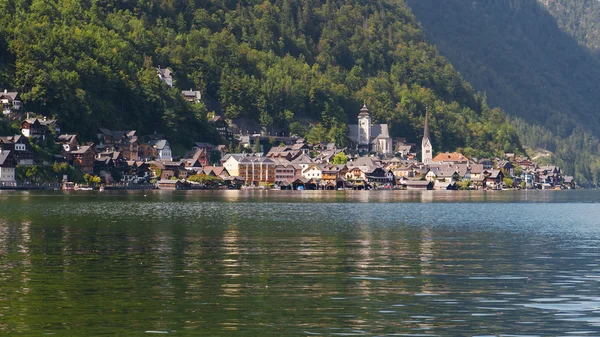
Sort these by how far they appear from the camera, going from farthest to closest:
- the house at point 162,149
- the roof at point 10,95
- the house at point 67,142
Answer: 1. the house at point 162,149
2. the roof at point 10,95
3. the house at point 67,142

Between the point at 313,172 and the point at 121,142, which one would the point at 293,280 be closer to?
the point at 121,142

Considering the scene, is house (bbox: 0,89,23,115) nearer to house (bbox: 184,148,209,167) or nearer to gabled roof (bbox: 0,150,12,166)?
gabled roof (bbox: 0,150,12,166)

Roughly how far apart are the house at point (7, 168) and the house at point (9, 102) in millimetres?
21244

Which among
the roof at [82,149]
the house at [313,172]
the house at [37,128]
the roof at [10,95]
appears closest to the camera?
the house at [37,128]

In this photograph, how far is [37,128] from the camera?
15275cm

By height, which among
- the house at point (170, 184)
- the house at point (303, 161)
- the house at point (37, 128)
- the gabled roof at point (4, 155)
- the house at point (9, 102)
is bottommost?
the house at point (170, 184)

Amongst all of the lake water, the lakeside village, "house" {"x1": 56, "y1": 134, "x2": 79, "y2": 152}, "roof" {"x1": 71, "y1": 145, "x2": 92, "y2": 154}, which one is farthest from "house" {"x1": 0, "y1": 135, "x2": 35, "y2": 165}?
the lake water

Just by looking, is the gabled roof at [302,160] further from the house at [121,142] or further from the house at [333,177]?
the house at [121,142]

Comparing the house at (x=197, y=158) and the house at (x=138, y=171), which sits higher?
the house at (x=197, y=158)

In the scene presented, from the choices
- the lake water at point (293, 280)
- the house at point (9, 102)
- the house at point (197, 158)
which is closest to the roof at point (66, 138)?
the house at point (9, 102)

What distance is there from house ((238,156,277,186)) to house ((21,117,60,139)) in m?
38.2

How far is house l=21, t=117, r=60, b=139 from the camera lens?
150 metres

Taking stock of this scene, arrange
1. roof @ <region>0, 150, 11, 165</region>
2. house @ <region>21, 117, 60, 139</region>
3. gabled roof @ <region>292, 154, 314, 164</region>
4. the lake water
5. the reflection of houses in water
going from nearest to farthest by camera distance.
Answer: the lake water
the reflection of houses in water
roof @ <region>0, 150, 11, 165</region>
house @ <region>21, 117, 60, 139</region>
gabled roof @ <region>292, 154, 314, 164</region>

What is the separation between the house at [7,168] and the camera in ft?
443
